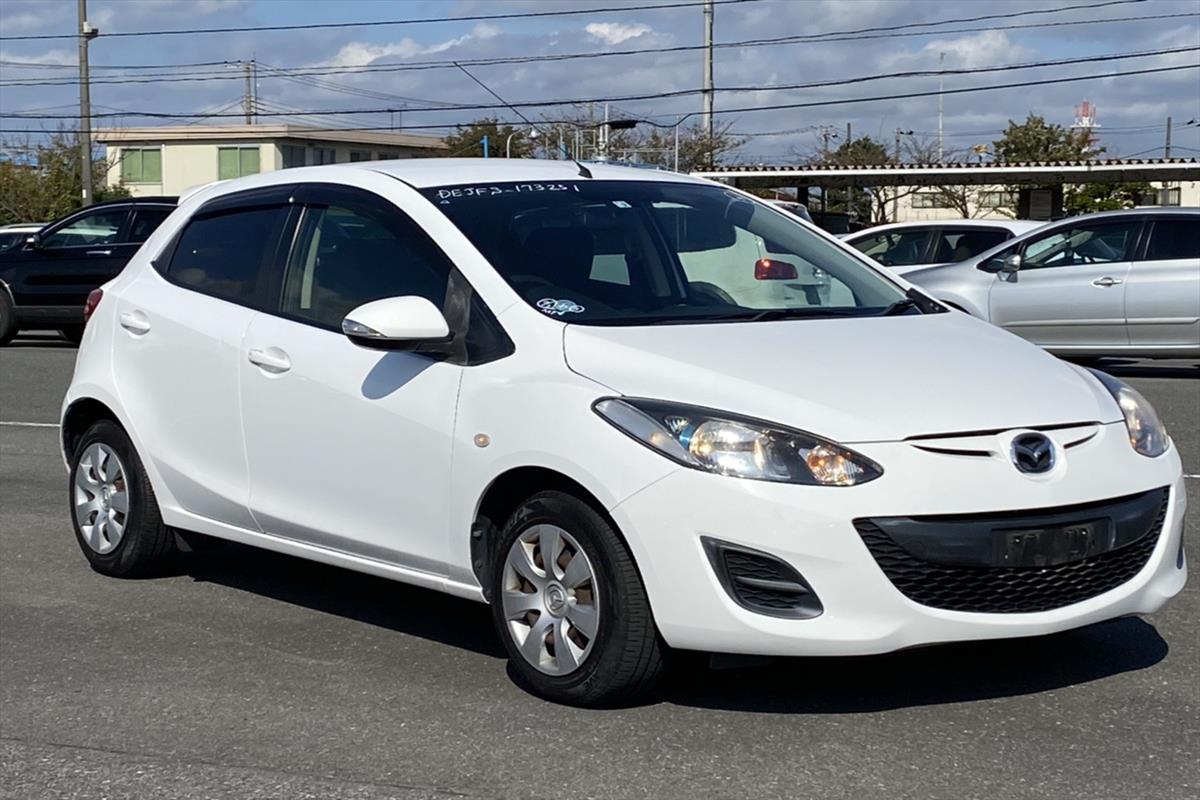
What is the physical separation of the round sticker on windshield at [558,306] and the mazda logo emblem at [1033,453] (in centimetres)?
143

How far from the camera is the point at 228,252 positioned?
631 centimetres

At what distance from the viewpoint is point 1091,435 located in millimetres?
→ 4672

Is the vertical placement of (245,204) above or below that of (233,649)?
above

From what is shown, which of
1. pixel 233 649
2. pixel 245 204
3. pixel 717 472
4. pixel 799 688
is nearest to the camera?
pixel 717 472

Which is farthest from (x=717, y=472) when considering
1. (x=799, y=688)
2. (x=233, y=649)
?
(x=233, y=649)

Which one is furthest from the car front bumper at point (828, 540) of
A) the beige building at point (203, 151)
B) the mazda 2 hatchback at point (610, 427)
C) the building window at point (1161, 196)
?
the beige building at point (203, 151)

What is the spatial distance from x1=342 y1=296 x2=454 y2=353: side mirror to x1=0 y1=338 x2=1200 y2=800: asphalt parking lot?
3.51ft

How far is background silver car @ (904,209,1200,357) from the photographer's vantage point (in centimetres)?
1477

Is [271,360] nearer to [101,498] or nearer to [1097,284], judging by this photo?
[101,498]

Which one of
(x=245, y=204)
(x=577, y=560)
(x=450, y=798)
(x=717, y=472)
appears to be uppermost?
(x=245, y=204)

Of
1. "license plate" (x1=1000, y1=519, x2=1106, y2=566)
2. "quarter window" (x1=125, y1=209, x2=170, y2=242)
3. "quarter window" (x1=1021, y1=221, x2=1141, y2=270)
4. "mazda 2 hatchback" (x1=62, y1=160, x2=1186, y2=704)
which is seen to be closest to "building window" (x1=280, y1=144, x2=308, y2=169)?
"quarter window" (x1=125, y1=209, x2=170, y2=242)

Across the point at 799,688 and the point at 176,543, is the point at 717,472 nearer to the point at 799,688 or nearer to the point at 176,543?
the point at 799,688

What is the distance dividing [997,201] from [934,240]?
49.2 m

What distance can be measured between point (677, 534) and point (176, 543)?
9.65ft
